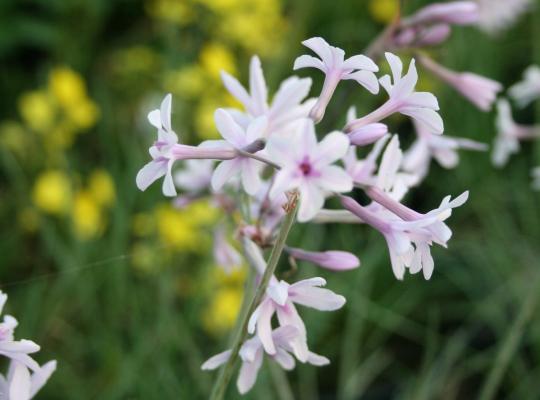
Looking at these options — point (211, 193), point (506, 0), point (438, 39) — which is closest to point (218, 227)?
point (211, 193)

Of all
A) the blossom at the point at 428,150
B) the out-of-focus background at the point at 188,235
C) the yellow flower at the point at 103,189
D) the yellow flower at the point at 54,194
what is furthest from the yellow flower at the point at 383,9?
the blossom at the point at 428,150

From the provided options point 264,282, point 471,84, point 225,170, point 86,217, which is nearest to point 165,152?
point 225,170

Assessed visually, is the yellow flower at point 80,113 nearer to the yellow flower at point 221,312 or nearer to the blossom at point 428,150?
the yellow flower at point 221,312

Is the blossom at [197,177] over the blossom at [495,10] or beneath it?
over

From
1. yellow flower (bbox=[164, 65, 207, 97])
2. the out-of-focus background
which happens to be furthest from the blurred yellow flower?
yellow flower (bbox=[164, 65, 207, 97])

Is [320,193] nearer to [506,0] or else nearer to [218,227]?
[218,227]

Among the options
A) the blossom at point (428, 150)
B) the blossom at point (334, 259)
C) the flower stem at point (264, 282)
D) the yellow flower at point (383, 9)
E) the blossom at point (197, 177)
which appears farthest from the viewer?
the yellow flower at point (383, 9)
